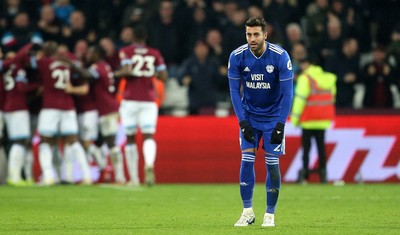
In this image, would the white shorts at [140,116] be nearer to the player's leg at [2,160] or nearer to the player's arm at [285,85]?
the player's leg at [2,160]

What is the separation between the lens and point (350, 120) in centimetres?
2120

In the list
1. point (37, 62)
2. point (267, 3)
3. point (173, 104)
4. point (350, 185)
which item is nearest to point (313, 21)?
point (267, 3)

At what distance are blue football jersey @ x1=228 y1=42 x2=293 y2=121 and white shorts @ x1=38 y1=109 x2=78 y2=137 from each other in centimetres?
898

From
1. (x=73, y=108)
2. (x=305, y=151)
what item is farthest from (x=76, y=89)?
(x=305, y=151)

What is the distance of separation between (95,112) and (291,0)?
7365 millimetres

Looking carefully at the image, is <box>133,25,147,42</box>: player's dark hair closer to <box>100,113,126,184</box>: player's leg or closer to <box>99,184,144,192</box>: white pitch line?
<box>100,113,126,184</box>: player's leg

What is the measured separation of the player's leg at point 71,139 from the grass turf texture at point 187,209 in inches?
29.1

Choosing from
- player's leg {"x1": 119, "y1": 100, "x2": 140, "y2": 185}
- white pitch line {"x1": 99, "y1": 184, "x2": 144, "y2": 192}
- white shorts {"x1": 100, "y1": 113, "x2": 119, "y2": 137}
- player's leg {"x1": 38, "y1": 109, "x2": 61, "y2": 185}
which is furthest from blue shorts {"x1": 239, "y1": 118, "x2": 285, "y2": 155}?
white shorts {"x1": 100, "y1": 113, "x2": 119, "y2": 137}

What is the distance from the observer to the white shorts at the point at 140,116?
19.3m

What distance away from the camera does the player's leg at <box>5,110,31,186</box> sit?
2020cm

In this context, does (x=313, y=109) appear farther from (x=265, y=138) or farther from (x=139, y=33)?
(x=265, y=138)

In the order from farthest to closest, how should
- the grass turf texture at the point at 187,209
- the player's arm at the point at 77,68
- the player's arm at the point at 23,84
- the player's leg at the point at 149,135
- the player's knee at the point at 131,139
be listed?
the player's arm at the point at 23,84
the player's arm at the point at 77,68
the player's knee at the point at 131,139
the player's leg at the point at 149,135
the grass turf texture at the point at 187,209

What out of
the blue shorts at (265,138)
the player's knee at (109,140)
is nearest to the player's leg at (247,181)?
the blue shorts at (265,138)

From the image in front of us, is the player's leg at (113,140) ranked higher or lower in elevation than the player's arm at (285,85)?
lower
